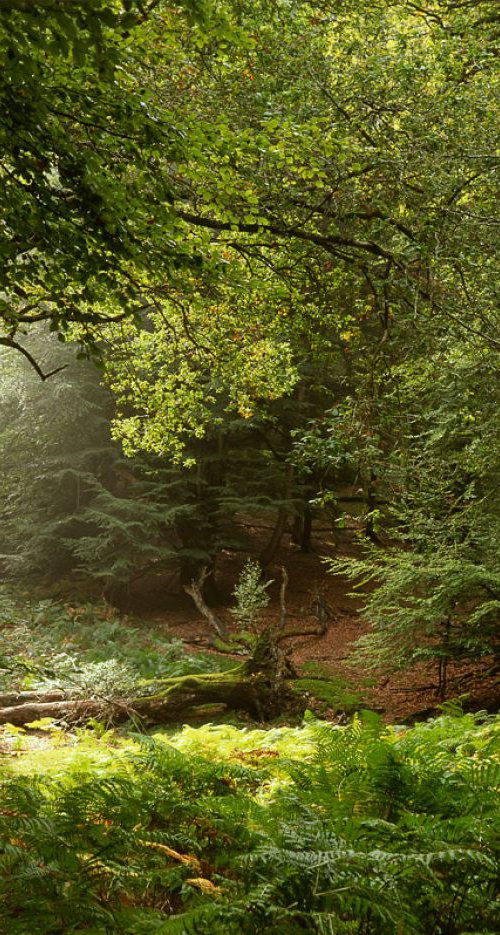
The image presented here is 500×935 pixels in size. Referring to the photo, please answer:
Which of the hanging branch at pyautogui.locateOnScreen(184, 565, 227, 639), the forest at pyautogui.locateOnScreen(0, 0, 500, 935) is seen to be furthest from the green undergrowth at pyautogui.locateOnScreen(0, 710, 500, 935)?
the hanging branch at pyautogui.locateOnScreen(184, 565, 227, 639)

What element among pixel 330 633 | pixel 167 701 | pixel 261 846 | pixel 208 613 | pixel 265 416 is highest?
pixel 265 416

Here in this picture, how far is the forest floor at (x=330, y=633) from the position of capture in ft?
32.6

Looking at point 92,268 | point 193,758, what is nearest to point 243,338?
point 92,268

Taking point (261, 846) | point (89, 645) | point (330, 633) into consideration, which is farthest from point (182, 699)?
point (330, 633)

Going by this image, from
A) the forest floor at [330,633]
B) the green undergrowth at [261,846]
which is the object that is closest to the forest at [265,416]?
the green undergrowth at [261,846]

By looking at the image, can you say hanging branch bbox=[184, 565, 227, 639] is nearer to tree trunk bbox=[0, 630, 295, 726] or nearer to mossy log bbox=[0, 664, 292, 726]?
tree trunk bbox=[0, 630, 295, 726]

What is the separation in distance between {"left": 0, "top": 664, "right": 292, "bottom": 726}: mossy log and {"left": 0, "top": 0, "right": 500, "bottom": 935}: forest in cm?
5

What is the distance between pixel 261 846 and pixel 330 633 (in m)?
14.1

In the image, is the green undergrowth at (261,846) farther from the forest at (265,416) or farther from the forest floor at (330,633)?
the forest floor at (330,633)

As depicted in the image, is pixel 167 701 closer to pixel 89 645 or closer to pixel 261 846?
pixel 89 645

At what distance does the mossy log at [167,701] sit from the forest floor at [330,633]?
34.5 inches

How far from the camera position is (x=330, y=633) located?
16.2 metres

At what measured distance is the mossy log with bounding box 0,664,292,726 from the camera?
28.1ft

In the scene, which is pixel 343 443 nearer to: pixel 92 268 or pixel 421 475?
pixel 421 475
